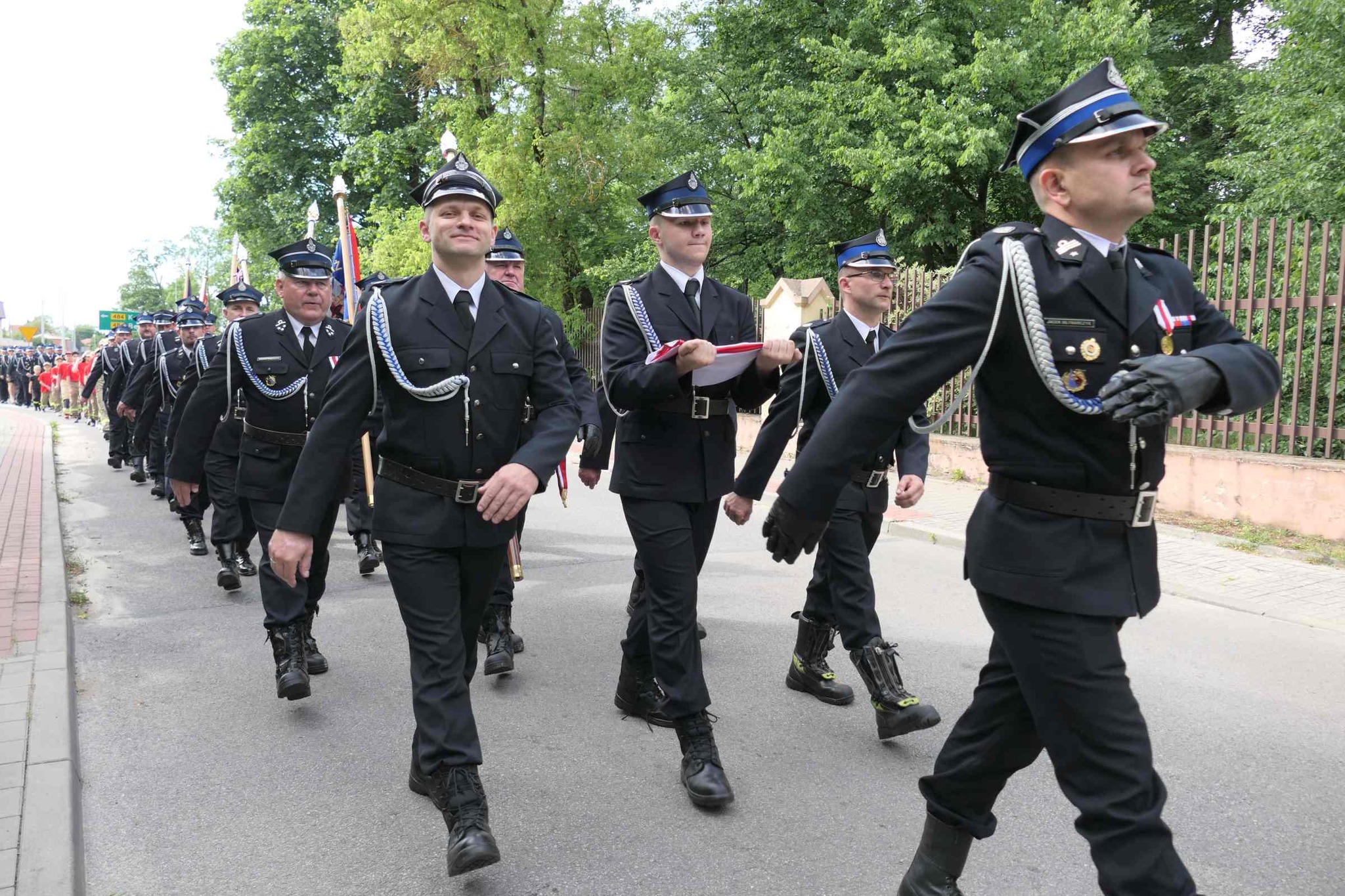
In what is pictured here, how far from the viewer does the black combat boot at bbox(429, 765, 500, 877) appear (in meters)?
2.97

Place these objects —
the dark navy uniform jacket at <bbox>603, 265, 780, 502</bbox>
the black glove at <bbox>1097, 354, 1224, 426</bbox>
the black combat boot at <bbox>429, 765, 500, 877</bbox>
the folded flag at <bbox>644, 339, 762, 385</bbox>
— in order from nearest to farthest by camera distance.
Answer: the black glove at <bbox>1097, 354, 1224, 426</bbox> < the black combat boot at <bbox>429, 765, 500, 877</bbox> < the folded flag at <bbox>644, 339, 762, 385</bbox> < the dark navy uniform jacket at <bbox>603, 265, 780, 502</bbox>

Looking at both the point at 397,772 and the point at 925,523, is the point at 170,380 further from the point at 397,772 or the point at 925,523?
the point at 397,772

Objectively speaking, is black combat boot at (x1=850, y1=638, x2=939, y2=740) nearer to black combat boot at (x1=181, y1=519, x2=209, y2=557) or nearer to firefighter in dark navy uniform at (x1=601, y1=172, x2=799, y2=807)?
firefighter in dark navy uniform at (x1=601, y1=172, x2=799, y2=807)

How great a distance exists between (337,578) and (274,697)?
2.80 m

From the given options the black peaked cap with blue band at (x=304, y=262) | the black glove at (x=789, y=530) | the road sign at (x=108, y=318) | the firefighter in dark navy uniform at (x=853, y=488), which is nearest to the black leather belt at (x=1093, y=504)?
the black glove at (x=789, y=530)

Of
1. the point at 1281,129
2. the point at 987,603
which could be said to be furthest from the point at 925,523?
the point at 1281,129

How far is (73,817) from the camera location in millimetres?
3434

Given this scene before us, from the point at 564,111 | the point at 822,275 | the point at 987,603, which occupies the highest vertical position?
the point at 564,111

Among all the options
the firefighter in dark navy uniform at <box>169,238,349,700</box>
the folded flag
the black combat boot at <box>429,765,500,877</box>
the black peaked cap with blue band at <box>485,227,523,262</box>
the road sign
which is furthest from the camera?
the road sign

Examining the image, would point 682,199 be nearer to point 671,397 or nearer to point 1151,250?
point 671,397

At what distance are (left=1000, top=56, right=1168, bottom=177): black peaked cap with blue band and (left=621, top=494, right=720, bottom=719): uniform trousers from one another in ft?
6.43

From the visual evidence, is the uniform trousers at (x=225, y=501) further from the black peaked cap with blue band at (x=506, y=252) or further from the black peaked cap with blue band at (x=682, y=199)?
the black peaked cap with blue band at (x=682, y=199)

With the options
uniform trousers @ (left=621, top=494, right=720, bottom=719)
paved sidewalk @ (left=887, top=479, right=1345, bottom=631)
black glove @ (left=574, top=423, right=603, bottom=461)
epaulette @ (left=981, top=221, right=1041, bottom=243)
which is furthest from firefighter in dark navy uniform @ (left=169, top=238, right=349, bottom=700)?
paved sidewalk @ (left=887, top=479, right=1345, bottom=631)

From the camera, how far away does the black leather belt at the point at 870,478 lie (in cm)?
434
